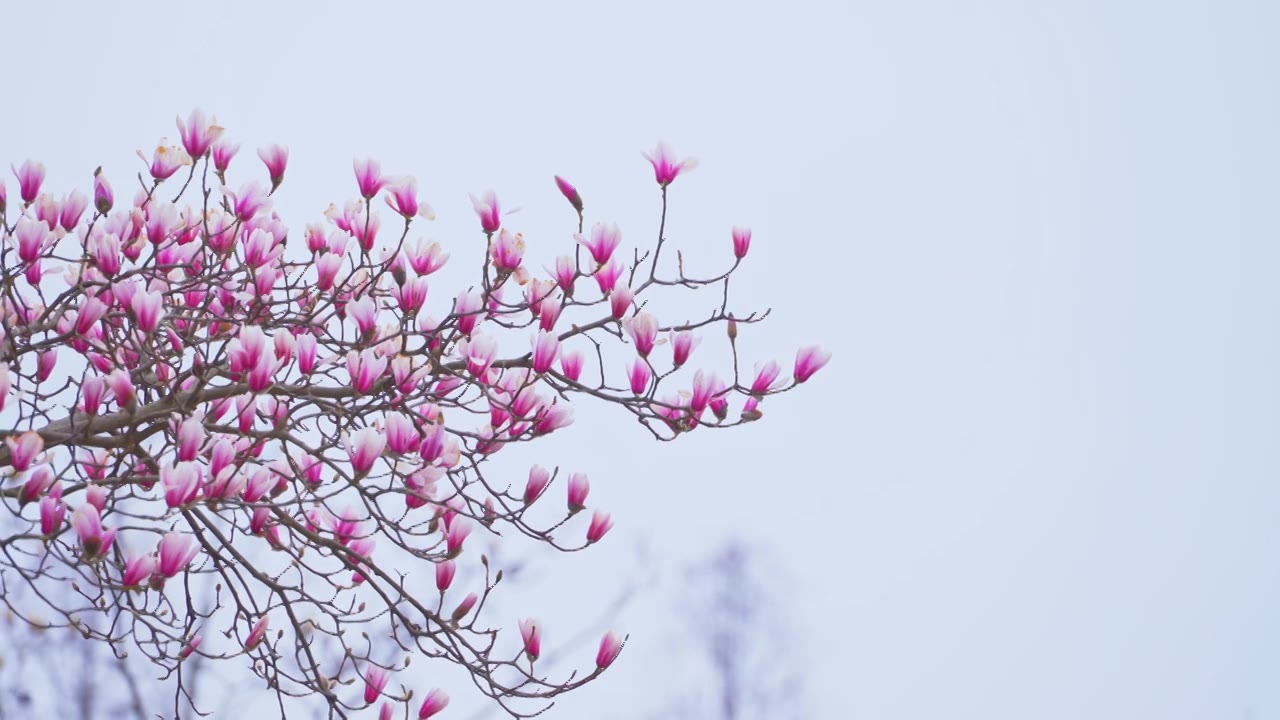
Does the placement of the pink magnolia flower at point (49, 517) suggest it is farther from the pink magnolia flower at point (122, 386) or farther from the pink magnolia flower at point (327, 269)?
the pink magnolia flower at point (327, 269)

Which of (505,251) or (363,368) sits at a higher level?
(505,251)

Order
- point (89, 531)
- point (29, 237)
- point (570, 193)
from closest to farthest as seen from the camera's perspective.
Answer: point (89, 531)
point (29, 237)
point (570, 193)

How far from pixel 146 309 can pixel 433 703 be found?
693 millimetres

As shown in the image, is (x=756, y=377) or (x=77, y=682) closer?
(x=756, y=377)

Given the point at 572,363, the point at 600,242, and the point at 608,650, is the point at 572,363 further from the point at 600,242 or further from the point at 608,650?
the point at 608,650

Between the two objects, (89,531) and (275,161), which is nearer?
(89,531)

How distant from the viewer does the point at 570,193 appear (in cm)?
168

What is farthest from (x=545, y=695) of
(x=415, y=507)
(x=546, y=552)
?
(x=546, y=552)

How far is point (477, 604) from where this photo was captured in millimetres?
1788

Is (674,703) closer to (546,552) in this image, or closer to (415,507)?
(546,552)

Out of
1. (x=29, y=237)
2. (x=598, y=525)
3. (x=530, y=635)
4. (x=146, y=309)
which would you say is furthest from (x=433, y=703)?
(x=29, y=237)

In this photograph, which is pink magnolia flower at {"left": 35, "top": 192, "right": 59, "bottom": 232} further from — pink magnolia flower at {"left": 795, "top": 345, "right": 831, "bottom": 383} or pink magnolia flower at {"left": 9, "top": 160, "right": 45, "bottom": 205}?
pink magnolia flower at {"left": 795, "top": 345, "right": 831, "bottom": 383}

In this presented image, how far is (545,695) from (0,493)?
698 mm

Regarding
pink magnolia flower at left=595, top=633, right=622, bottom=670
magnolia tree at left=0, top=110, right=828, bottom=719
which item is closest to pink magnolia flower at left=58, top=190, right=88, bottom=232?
magnolia tree at left=0, top=110, right=828, bottom=719
